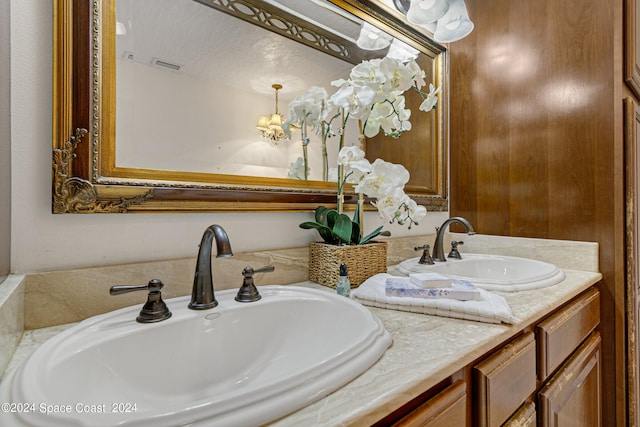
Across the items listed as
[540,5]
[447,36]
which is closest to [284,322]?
[447,36]

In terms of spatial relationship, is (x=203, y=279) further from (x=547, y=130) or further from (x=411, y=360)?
(x=547, y=130)

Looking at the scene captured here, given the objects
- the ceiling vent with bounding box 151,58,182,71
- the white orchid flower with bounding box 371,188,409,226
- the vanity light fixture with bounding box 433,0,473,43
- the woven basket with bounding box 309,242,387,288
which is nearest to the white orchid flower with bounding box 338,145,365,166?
the white orchid flower with bounding box 371,188,409,226

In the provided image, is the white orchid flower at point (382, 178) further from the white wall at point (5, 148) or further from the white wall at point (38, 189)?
the white wall at point (5, 148)

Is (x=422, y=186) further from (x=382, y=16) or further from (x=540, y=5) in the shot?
(x=540, y=5)

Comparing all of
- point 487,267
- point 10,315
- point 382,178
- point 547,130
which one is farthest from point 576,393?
point 10,315

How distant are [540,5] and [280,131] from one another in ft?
4.11

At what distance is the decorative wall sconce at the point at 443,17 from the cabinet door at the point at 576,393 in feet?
4.21

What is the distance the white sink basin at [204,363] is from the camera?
324 millimetres

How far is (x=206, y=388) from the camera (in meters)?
0.59

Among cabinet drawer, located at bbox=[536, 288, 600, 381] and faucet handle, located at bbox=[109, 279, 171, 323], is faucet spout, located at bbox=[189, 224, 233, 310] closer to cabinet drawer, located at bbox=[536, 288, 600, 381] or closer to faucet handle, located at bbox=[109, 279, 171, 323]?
faucet handle, located at bbox=[109, 279, 171, 323]

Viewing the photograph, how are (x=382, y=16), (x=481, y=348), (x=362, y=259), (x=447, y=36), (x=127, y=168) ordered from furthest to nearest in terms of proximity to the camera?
1. (x=447, y=36)
2. (x=382, y=16)
3. (x=362, y=259)
4. (x=127, y=168)
5. (x=481, y=348)

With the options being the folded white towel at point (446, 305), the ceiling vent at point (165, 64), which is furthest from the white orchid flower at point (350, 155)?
the ceiling vent at point (165, 64)

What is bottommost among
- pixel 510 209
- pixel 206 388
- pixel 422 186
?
pixel 206 388

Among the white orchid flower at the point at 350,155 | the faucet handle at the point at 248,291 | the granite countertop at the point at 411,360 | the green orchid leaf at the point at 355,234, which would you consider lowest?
the granite countertop at the point at 411,360
